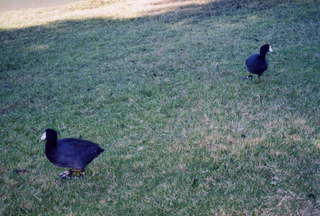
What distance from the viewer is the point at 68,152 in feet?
19.4

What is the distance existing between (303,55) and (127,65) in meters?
6.24

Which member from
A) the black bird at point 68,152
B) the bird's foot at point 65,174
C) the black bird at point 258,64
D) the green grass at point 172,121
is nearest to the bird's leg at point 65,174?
the bird's foot at point 65,174

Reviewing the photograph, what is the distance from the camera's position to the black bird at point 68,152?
5.92 metres

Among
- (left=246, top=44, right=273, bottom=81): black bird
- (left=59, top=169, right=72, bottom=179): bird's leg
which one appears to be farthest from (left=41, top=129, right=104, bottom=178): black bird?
(left=246, top=44, right=273, bottom=81): black bird

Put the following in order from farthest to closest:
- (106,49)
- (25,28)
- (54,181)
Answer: (25,28)
(106,49)
(54,181)

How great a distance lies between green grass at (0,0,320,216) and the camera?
5.43 m

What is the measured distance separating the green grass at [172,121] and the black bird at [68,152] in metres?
0.36

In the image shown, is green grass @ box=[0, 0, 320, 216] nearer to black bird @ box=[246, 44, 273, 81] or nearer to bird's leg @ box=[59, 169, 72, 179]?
bird's leg @ box=[59, 169, 72, 179]

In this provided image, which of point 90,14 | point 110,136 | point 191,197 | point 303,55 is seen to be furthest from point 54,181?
point 90,14

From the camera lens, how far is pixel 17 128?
8742mm

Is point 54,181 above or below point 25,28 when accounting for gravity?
below

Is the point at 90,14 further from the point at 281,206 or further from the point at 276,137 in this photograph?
the point at 281,206

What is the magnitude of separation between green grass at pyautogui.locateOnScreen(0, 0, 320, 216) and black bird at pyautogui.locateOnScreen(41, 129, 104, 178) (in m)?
0.36

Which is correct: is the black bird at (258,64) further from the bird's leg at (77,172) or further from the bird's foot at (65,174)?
the bird's foot at (65,174)
